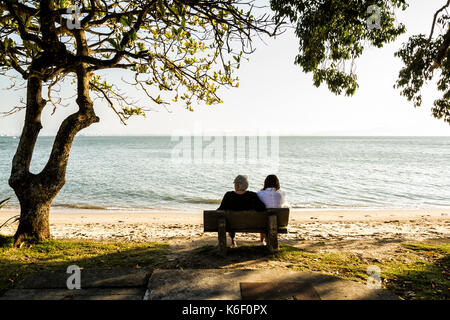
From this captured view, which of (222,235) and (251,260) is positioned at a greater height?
(222,235)

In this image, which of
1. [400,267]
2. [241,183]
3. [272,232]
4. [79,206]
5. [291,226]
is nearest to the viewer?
[400,267]

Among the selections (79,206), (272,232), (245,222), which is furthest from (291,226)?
(79,206)

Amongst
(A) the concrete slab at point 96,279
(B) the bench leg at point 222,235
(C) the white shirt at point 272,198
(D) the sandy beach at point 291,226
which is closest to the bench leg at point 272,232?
(C) the white shirt at point 272,198

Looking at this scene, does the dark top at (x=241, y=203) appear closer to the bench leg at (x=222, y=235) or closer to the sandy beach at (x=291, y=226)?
the bench leg at (x=222, y=235)

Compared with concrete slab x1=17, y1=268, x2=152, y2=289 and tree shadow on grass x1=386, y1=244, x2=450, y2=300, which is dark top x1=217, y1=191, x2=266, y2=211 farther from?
tree shadow on grass x1=386, y1=244, x2=450, y2=300

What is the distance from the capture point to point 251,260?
4.86m

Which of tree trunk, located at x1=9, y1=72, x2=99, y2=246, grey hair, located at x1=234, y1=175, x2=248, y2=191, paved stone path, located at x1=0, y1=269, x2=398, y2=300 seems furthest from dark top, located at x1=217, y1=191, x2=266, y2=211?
tree trunk, located at x1=9, y1=72, x2=99, y2=246

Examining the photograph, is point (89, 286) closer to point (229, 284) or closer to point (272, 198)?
point (229, 284)

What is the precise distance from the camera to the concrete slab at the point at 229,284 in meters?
3.42

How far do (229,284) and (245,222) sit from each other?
5.10ft
